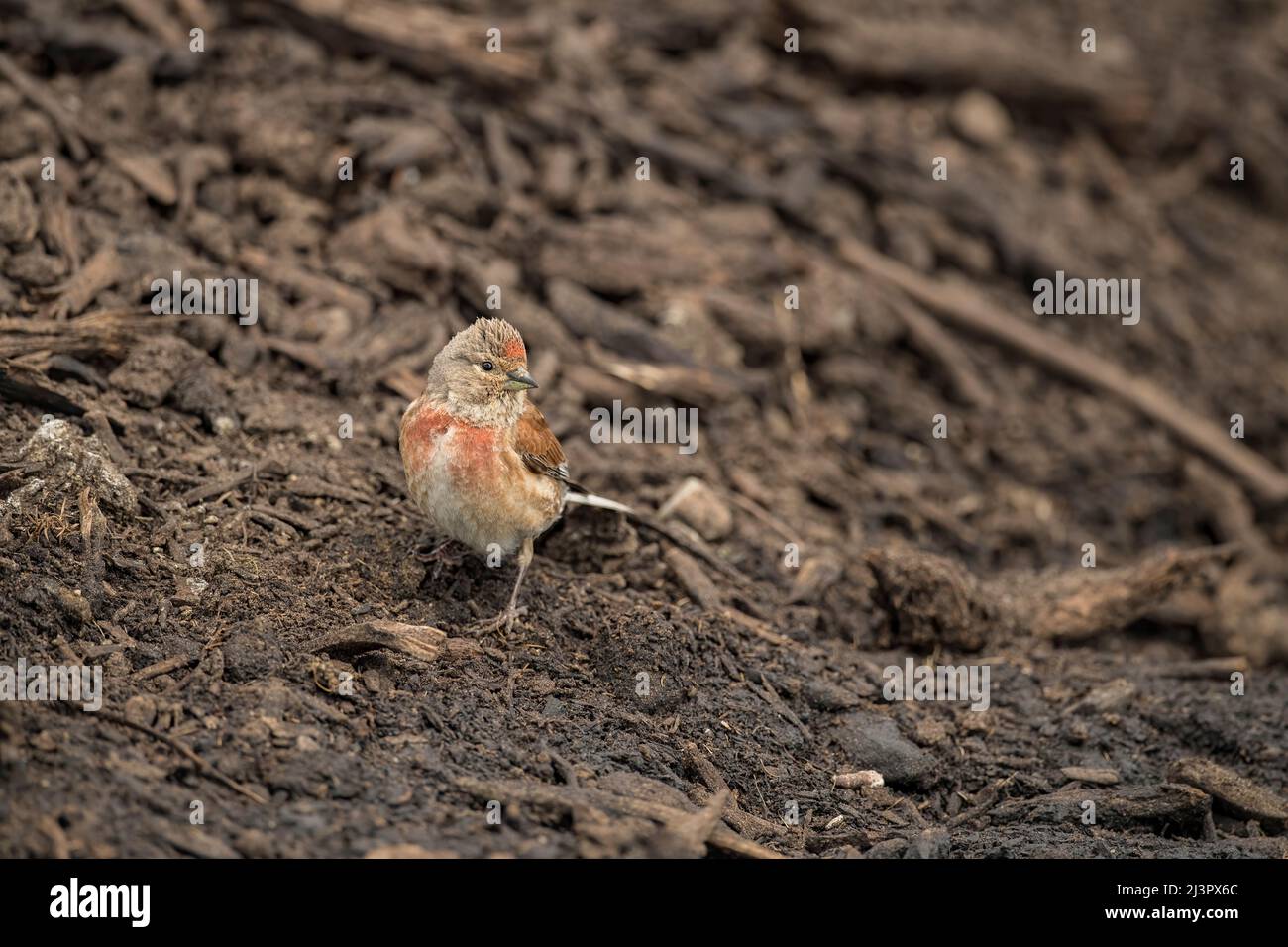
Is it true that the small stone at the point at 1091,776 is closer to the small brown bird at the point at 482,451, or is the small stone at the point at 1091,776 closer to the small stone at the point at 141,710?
the small brown bird at the point at 482,451

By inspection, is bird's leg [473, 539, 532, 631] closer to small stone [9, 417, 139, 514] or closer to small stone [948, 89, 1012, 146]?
small stone [9, 417, 139, 514]

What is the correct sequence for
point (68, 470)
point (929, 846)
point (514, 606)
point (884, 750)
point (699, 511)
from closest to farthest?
point (929, 846) → point (68, 470) → point (884, 750) → point (514, 606) → point (699, 511)

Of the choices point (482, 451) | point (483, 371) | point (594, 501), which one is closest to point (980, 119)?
point (594, 501)

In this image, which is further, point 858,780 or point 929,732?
point 929,732

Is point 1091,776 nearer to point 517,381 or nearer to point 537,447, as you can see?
point 537,447

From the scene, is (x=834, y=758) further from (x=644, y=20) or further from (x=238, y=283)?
(x=644, y=20)

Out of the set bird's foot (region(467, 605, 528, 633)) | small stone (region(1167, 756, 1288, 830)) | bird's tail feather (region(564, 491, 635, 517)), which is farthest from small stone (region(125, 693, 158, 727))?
small stone (region(1167, 756, 1288, 830))

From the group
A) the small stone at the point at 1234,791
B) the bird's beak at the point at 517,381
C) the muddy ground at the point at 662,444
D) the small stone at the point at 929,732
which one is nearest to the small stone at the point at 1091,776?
the muddy ground at the point at 662,444
